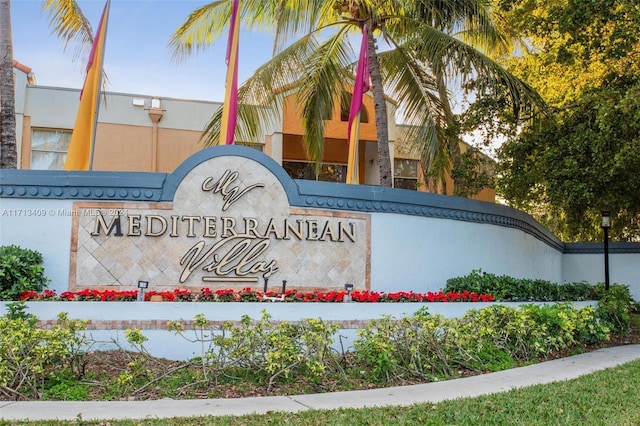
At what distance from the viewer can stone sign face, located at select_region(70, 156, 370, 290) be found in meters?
10.4

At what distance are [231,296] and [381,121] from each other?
6698 millimetres

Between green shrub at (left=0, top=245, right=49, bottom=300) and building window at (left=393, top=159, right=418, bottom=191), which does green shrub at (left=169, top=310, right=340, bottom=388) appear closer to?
green shrub at (left=0, top=245, right=49, bottom=300)

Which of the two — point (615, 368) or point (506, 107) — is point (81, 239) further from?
point (506, 107)

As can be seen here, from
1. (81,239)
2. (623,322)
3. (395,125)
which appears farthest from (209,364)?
(395,125)

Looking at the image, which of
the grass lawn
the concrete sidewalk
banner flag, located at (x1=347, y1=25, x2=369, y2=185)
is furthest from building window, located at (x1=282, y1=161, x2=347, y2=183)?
the grass lawn

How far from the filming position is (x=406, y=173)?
23.4 meters

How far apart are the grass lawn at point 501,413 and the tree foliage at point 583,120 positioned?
6.37 meters

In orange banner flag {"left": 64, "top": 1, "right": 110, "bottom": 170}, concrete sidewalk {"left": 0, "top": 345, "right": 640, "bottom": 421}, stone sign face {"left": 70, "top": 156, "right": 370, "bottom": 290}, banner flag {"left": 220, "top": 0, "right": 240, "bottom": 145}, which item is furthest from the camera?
banner flag {"left": 220, "top": 0, "right": 240, "bottom": 145}

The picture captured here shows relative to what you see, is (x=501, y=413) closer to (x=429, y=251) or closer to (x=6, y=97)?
(x=429, y=251)

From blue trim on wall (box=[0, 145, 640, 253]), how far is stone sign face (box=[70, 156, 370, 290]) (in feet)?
0.41

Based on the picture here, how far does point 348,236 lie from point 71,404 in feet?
20.3

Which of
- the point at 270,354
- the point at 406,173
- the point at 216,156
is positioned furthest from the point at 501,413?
the point at 406,173

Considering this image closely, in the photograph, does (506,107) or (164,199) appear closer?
(164,199)

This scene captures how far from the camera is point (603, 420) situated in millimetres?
6129
